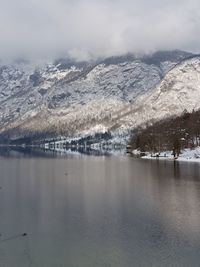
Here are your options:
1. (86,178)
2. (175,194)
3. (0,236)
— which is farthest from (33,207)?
Answer: (86,178)

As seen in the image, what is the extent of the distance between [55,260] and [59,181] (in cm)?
7688

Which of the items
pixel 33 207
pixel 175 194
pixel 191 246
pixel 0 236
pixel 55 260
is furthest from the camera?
pixel 175 194

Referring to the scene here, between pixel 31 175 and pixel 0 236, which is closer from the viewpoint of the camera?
pixel 0 236

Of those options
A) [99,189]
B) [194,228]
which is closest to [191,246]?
[194,228]

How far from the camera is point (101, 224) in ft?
216

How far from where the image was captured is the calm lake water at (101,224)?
49.9 metres

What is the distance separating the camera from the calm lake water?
4994cm

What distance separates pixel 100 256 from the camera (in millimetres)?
49875

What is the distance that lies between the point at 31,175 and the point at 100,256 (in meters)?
96.9

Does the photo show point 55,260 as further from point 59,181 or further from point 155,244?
point 59,181

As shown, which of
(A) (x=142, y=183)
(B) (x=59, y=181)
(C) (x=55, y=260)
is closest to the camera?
(C) (x=55, y=260)

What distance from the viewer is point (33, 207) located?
81.8 m

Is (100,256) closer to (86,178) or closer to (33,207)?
(33,207)

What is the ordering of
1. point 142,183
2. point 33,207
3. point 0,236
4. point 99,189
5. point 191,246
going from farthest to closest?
point 142,183, point 99,189, point 33,207, point 0,236, point 191,246
